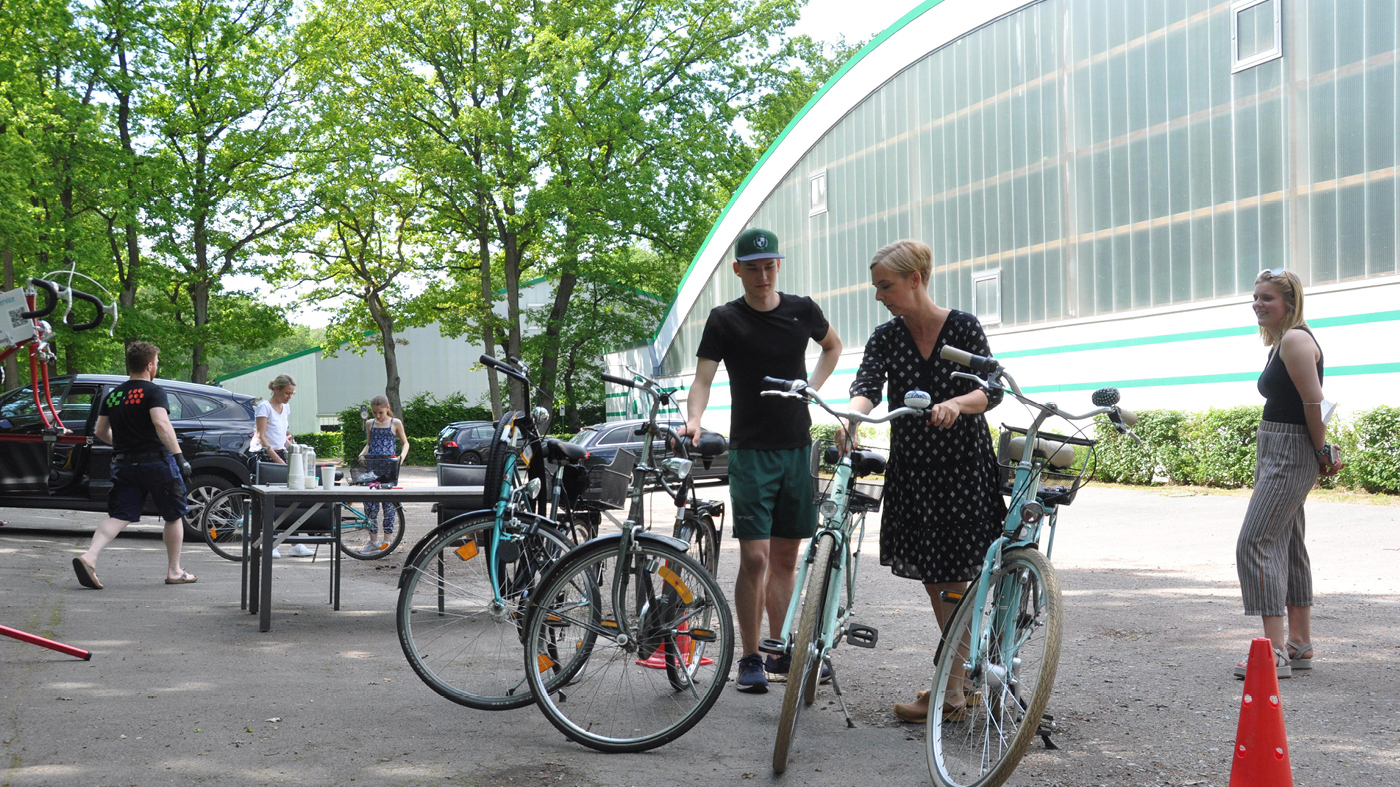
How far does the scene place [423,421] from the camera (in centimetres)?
4144

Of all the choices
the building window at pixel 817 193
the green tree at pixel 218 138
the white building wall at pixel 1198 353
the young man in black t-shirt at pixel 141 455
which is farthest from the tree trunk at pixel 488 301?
the young man in black t-shirt at pixel 141 455

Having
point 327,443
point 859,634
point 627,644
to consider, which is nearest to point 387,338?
point 327,443

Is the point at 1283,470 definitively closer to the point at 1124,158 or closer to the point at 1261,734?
the point at 1261,734

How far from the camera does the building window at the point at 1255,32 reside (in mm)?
19219

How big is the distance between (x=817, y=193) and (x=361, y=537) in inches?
882

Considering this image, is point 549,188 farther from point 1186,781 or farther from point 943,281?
point 1186,781

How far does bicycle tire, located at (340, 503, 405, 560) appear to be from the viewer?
35.9ft

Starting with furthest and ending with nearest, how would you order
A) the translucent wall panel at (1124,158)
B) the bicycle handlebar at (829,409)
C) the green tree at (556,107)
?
the green tree at (556,107) < the translucent wall panel at (1124,158) < the bicycle handlebar at (829,409)

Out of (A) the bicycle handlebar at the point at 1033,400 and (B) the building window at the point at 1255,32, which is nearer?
(A) the bicycle handlebar at the point at 1033,400

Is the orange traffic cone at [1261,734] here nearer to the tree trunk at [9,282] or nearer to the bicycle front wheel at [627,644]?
the bicycle front wheel at [627,644]

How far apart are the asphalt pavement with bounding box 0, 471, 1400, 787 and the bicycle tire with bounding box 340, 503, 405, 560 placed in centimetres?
213

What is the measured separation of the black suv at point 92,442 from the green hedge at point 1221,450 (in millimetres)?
10489

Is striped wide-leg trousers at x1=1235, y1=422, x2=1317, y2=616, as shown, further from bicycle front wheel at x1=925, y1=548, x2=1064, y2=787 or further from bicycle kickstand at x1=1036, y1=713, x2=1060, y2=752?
bicycle front wheel at x1=925, y1=548, x2=1064, y2=787

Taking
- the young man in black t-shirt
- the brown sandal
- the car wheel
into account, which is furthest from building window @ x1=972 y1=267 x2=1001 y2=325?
the brown sandal
